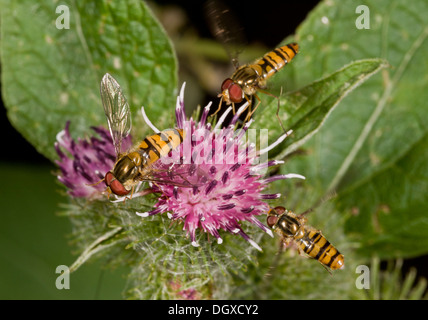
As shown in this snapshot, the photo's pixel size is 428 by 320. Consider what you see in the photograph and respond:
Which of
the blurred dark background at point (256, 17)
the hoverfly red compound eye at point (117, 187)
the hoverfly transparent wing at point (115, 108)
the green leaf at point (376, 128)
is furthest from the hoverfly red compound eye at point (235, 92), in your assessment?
the blurred dark background at point (256, 17)

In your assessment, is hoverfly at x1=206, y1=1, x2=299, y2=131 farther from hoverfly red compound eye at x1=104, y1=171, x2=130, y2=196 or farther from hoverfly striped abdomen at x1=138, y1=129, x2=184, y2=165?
hoverfly red compound eye at x1=104, y1=171, x2=130, y2=196

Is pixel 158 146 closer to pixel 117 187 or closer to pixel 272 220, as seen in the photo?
pixel 117 187

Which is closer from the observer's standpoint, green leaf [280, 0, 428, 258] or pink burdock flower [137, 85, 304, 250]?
pink burdock flower [137, 85, 304, 250]

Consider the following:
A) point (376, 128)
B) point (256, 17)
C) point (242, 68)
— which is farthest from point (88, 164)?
point (256, 17)

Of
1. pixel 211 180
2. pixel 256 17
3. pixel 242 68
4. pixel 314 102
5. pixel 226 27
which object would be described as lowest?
pixel 211 180

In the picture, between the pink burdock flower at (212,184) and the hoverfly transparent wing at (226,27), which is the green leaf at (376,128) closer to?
the hoverfly transparent wing at (226,27)

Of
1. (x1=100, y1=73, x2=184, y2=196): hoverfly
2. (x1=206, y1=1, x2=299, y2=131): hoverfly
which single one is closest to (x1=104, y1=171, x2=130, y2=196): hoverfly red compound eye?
(x1=100, y1=73, x2=184, y2=196): hoverfly

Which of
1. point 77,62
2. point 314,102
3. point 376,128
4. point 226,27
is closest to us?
point 314,102
